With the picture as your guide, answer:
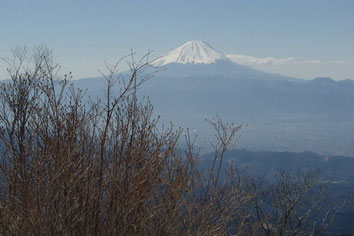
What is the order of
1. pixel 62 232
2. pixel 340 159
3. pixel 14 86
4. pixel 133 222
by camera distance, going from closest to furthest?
pixel 62 232
pixel 133 222
pixel 14 86
pixel 340 159

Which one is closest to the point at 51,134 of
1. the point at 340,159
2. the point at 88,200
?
the point at 88,200

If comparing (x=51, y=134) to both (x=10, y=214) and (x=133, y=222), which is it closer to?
(x=10, y=214)

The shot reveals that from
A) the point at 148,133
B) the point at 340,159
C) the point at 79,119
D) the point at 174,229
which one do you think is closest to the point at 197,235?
the point at 174,229

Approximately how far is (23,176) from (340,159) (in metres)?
213

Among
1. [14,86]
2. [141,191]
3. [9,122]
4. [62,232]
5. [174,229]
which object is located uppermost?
[14,86]

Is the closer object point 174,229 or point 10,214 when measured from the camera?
point 10,214

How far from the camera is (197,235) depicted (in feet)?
20.0

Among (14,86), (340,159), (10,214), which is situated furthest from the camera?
(340,159)

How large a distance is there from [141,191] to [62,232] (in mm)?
1205

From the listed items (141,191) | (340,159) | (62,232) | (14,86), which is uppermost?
(14,86)

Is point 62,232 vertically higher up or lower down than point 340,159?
higher up

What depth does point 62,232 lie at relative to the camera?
4969 mm

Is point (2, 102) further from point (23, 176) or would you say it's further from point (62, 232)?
point (62, 232)

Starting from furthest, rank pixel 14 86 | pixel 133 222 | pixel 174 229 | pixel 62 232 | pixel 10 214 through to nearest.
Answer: pixel 14 86 < pixel 174 229 < pixel 133 222 < pixel 10 214 < pixel 62 232
